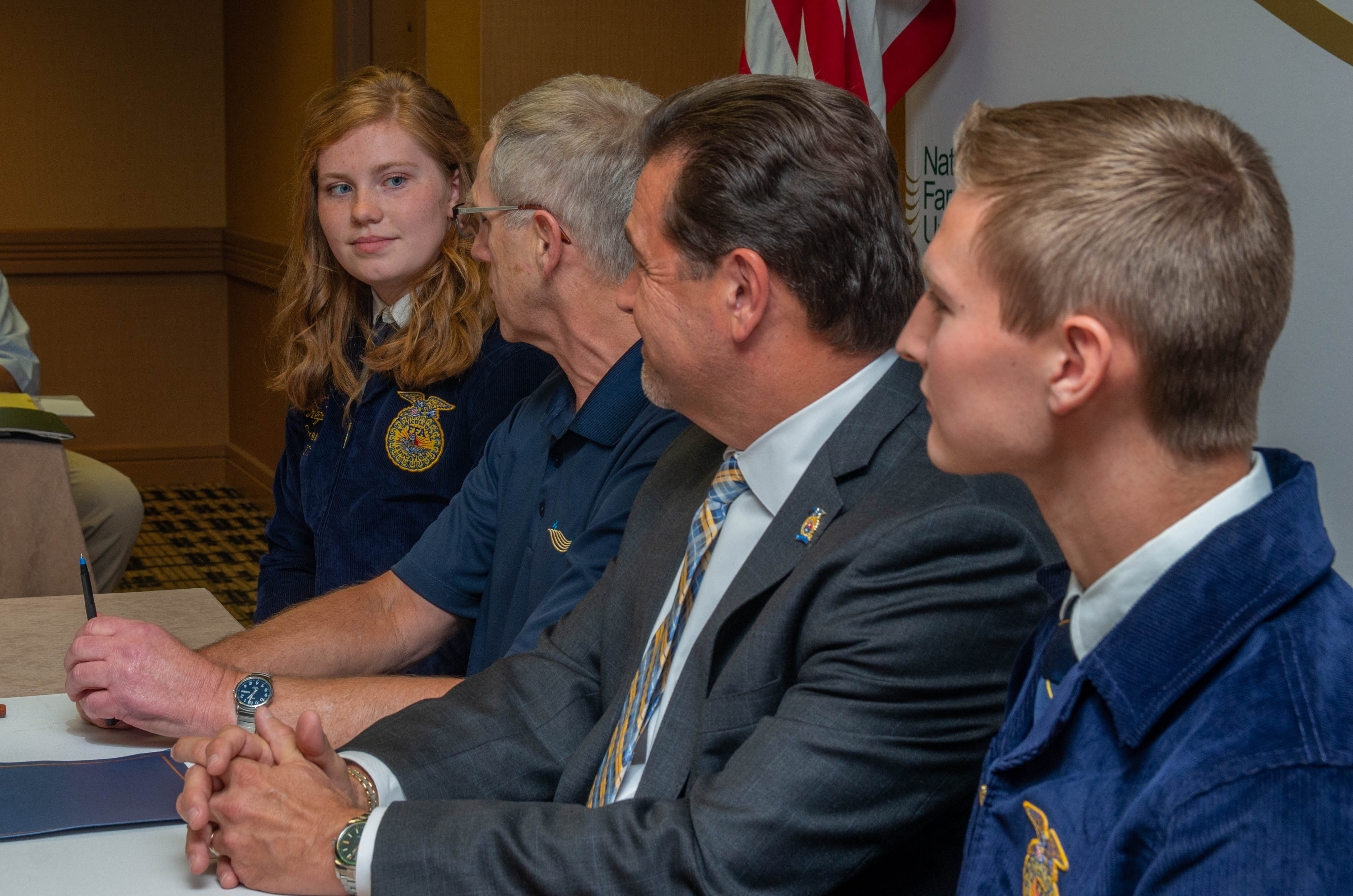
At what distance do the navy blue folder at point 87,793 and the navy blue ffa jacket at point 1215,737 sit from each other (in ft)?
2.65

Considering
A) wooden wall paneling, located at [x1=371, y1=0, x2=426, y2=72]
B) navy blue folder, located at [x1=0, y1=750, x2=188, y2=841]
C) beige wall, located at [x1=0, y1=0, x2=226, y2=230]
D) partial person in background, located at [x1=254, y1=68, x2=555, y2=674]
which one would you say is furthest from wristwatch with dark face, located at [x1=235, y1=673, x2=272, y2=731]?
beige wall, located at [x1=0, y1=0, x2=226, y2=230]

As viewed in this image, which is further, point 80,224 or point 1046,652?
point 80,224

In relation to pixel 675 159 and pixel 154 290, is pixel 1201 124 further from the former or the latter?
pixel 154 290

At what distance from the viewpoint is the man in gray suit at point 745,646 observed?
1095 mm

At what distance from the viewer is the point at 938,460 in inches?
37.4

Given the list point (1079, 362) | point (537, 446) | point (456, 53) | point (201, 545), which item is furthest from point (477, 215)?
point (201, 545)

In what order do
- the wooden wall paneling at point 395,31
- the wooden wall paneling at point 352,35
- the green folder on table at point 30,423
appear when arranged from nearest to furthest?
the green folder on table at point 30,423 → the wooden wall paneling at point 395,31 → the wooden wall paneling at point 352,35

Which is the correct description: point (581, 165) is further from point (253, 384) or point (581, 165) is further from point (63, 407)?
point (253, 384)

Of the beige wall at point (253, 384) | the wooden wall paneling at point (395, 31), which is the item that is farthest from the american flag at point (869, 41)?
the beige wall at point (253, 384)

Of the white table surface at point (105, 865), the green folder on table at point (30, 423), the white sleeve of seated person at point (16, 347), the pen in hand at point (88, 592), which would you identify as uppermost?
the white table surface at point (105, 865)

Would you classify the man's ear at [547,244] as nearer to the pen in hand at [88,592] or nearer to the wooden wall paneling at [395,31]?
the pen in hand at [88,592]

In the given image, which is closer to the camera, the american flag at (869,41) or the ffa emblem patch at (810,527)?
the ffa emblem patch at (810,527)

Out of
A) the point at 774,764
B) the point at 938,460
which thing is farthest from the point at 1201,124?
the point at 774,764

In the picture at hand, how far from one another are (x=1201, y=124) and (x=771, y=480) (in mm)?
611
